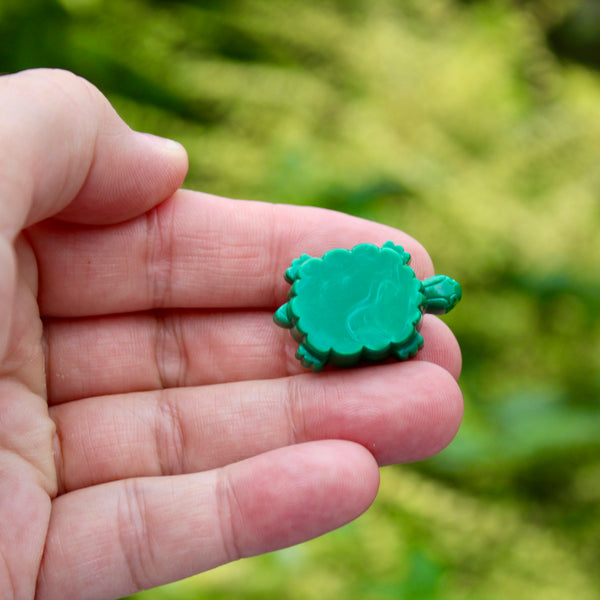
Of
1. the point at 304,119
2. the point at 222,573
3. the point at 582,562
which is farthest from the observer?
the point at 304,119

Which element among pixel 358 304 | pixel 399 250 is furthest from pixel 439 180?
pixel 358 304

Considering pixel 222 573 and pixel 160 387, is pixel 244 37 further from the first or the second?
pixel 222 573

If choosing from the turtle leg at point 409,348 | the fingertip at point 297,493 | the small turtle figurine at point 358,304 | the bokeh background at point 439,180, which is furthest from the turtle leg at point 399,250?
the bokeh background at point 439,180

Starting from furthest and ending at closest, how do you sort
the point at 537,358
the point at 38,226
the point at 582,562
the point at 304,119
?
the point at 304,119 → the point at 537,358 → the point at 582,562 → the point at 38,226

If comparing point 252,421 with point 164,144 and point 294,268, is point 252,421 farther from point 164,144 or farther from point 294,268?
point 164,144

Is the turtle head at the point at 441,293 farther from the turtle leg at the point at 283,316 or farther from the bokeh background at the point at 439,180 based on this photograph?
the bokeh background at the point at 439,180

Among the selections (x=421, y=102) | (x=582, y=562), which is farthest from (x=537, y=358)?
(x=421, y=102)

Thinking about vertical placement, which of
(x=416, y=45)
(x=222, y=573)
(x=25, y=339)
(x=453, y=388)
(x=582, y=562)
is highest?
(x=416, y=45)

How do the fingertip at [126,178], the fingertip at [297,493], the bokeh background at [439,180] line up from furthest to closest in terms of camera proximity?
the bokeh background at [439,180] → the fingertip at [126,178] → the fingertip at [297,493]
